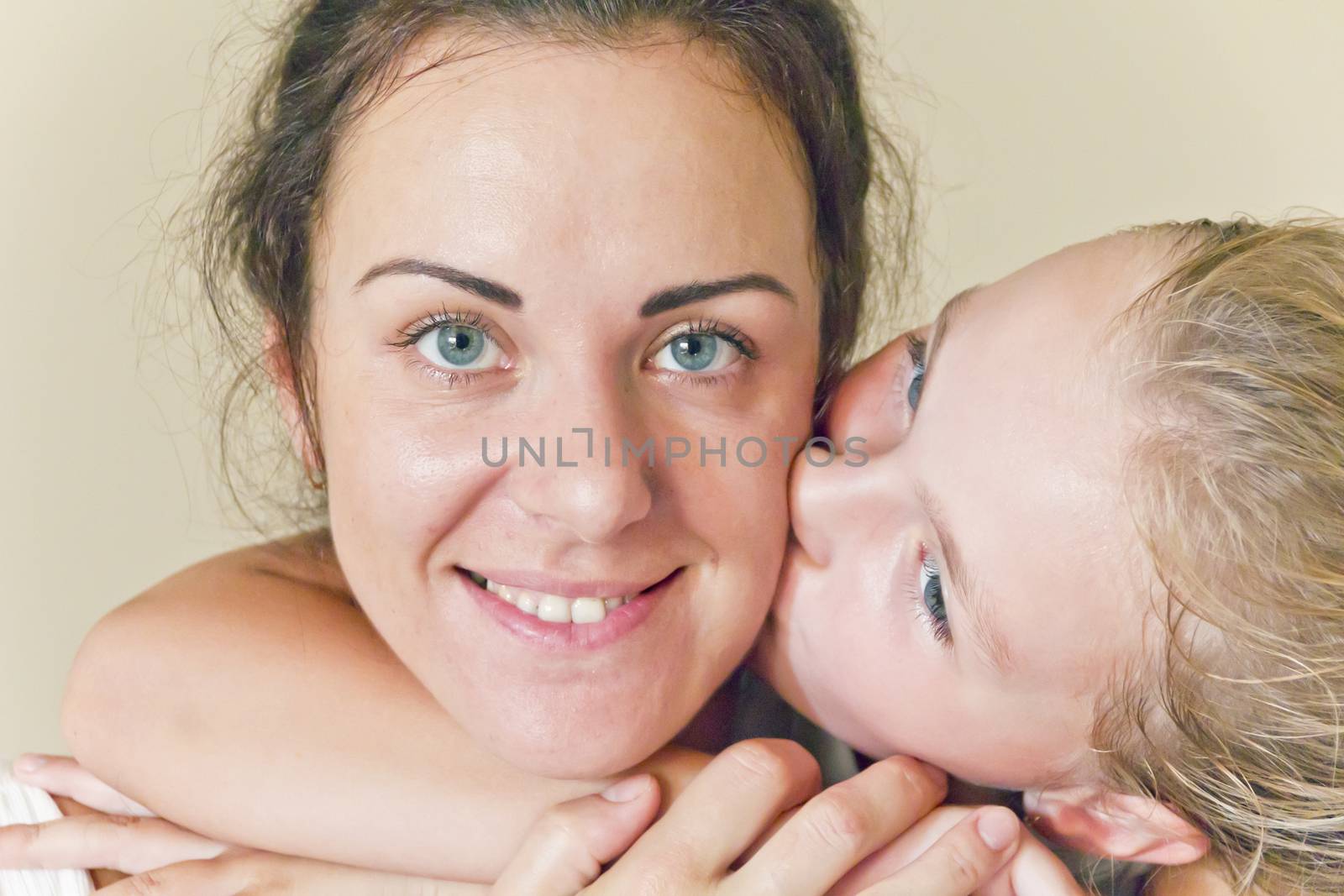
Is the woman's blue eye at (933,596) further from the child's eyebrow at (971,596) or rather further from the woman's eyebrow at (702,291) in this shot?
the woman's eyebrow at (702,291)

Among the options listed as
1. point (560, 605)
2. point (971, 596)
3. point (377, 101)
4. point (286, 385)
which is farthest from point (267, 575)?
point (971, 596)

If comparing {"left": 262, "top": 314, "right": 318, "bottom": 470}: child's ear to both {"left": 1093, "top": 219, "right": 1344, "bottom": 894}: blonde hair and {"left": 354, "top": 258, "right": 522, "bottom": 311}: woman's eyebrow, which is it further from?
{"left": 1093, "top": 219, "right": 1344, "bottom": 894}: blonde hair

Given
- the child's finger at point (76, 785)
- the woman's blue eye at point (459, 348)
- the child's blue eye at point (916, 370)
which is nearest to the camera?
the woman's blue eye at point (459, 348)

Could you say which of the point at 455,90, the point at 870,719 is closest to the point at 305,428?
the point at 455,90

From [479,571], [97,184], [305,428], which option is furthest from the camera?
[97,184]

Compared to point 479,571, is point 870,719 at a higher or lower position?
lower

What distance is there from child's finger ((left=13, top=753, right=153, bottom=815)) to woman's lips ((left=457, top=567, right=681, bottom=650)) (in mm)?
573

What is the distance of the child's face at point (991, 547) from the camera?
113 centimetres

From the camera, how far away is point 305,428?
4.70 feet

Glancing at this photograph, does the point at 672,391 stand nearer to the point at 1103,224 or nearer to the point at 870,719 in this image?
the point at 870,719

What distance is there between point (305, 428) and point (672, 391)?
0.45 m

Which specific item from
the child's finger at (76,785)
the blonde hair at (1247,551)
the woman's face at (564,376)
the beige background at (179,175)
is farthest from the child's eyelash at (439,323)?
the beige background at (179,175)

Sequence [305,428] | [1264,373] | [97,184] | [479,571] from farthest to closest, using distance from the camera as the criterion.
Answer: [97,184] < [305,428] < [479,571] < [1264,373]

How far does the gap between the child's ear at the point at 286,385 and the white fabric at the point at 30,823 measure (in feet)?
1.64
